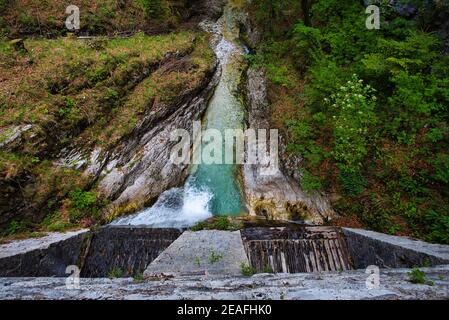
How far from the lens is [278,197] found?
31.8 ft

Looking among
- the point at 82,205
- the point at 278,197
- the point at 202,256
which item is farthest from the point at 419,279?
the point at 82,205

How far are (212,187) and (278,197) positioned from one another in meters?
2.58

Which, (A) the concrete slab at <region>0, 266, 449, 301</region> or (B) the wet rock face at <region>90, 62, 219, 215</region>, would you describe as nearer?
(A) the concrete slab at <region>0, 266, 449, 301</region>

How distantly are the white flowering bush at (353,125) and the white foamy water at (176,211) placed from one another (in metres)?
4.81

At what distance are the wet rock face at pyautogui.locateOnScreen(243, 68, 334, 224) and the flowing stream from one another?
561mm

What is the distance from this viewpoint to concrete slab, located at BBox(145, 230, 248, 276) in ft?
17.2

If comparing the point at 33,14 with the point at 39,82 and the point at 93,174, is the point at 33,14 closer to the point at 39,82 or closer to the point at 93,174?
the point at 39,82

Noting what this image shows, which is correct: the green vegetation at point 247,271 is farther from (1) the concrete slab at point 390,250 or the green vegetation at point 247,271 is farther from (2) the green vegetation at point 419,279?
(1) the concrete slab at point 390,250

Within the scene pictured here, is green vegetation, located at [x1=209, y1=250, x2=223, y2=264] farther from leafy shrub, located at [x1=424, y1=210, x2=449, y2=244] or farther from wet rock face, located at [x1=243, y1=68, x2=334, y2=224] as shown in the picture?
leafy shrub, located at [x1=424, y1=210, x2=449, y2=244]

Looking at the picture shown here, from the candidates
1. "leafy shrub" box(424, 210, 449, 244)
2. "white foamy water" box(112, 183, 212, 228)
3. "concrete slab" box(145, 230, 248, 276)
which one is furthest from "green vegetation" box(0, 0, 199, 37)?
"leafy shrub" box(424, 210, 449, 244)

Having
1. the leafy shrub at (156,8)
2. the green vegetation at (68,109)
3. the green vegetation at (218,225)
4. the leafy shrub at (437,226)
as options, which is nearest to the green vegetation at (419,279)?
the leafy shrub at (437,226)

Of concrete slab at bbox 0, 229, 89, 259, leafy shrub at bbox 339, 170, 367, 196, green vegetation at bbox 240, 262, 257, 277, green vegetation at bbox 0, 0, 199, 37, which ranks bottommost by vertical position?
green vegetation at bbox 240, 262, 257, 277
